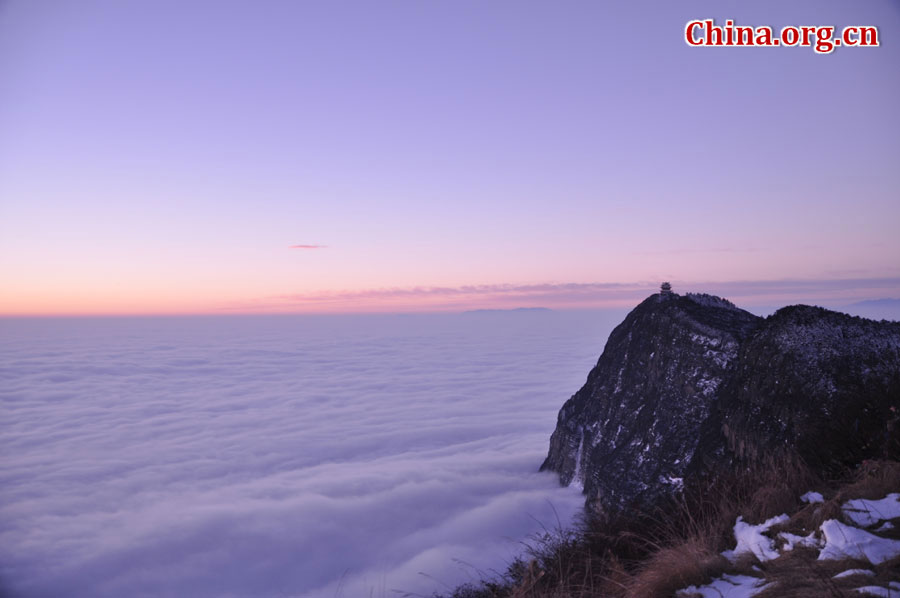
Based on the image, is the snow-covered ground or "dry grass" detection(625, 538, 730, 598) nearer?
the snow-covered ground

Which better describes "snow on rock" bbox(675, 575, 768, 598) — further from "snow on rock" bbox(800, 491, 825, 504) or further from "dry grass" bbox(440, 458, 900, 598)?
"snow on rock" bbox(800, 491, 825, 504)

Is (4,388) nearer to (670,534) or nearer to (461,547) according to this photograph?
(461,547)

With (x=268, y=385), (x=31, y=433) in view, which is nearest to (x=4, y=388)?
(x=31, y=433)

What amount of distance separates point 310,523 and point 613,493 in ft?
35.3

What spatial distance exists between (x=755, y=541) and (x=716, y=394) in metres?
4.22

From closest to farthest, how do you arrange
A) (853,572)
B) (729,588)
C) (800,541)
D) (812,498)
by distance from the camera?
1. (853,572)
2. (729,588)
3. (800,541)
4. (812,498)

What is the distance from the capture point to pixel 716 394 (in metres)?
7.68

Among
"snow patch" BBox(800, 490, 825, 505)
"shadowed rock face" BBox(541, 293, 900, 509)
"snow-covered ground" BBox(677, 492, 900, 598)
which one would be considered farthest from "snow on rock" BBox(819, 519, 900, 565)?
"shadowed rock face" BBox(541, 293, 900, 509)

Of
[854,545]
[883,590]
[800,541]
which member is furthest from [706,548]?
[883,590]

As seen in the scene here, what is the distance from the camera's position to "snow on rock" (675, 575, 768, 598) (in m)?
3.25

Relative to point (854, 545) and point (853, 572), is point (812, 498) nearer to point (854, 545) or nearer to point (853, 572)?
point (854, 545)

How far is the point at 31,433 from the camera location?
33562 mm

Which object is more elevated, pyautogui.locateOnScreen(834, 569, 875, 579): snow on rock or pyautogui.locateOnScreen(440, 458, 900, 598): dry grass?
pyautogui.locateOnScreen(834, 569, 875, 579): snow on rock

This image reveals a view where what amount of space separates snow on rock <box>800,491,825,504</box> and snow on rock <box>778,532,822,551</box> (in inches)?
24.1
